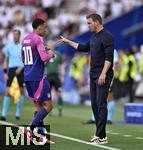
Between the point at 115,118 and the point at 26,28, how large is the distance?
11.1 meters

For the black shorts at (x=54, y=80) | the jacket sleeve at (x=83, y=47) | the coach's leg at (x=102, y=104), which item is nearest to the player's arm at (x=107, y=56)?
the coach's leg at (x=102, y=104)

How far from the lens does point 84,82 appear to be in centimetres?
2667

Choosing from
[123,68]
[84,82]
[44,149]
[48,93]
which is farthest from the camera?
[84,82]

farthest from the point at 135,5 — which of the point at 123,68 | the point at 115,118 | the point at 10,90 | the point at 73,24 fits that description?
the point at 10,90

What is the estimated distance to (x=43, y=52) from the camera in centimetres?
1147

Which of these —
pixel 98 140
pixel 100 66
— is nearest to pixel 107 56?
pixel 100 66

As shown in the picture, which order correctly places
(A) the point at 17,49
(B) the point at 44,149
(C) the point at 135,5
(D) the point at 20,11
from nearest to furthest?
(B) the point at 44,149 → (A) the point at 17,49 → (C) the point at 135,5 → (D) the point at 20,11

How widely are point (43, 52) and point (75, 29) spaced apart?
18736 mm

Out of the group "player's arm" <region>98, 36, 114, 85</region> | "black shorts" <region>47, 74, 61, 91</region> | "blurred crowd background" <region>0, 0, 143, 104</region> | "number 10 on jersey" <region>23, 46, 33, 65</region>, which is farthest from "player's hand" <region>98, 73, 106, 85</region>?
"blurred crowd background" <region>0, 0, 143, 104</region>

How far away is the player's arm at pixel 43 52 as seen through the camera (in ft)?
37.6

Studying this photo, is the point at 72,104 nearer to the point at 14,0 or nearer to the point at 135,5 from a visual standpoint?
the point at 135,5

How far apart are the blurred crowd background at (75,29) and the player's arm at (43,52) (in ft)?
38.5

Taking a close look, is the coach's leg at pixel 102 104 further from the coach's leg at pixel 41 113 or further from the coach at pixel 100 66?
the coach's leg at pixel 41 113

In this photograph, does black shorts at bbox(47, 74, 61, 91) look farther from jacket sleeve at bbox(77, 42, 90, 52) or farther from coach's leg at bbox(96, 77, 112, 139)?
coach's leg at bbox(96, 77, 112, 139)
